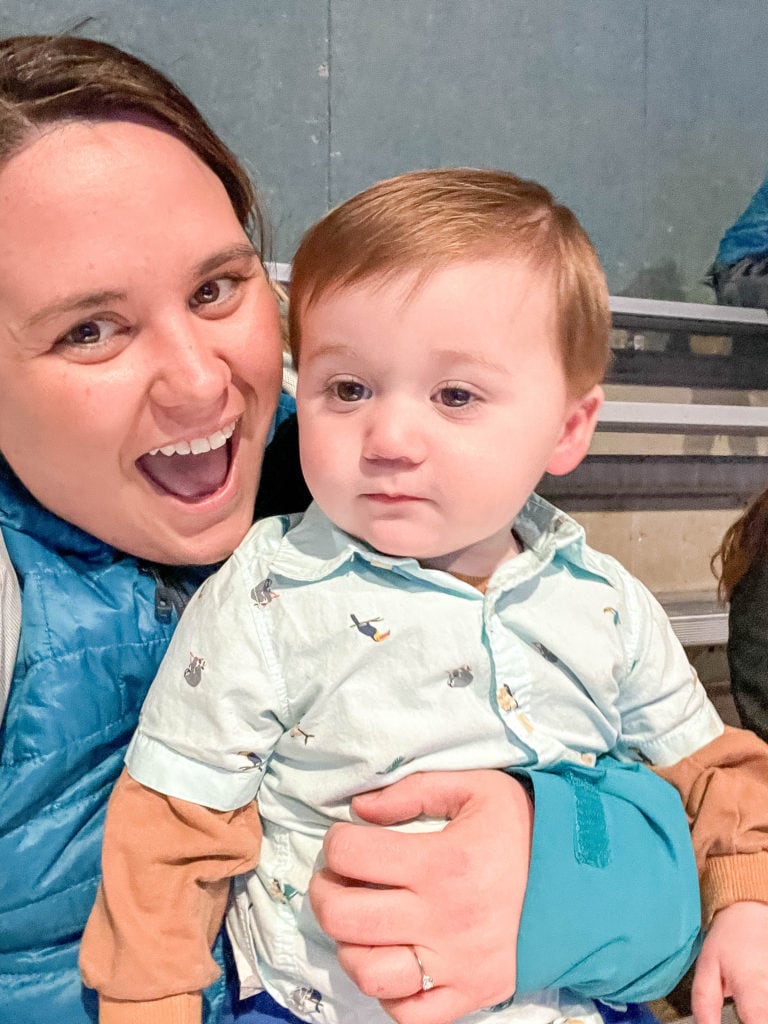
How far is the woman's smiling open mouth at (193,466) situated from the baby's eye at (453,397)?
25cm

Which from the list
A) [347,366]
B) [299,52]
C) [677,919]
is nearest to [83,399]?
[347,366]

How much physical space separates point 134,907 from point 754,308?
2445mm

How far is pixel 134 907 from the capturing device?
0.74m

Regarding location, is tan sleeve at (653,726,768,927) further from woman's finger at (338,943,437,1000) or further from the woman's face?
the woman's face

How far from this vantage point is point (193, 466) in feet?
3.08

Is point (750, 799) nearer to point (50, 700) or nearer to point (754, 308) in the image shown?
point (50, 700)

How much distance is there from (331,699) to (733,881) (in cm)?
47

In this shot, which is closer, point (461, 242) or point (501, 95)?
point (461, 242)

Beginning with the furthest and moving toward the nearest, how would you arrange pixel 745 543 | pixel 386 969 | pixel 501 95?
pixel 501 95
pixel 745 543
pixel 386 969

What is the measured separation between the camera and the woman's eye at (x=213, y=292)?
0.88 meters

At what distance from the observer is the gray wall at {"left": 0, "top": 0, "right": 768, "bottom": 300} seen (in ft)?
6.73

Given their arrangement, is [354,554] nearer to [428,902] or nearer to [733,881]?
[428,902]

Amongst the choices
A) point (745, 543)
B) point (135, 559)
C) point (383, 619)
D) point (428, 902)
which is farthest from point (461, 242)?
point (745, 543)

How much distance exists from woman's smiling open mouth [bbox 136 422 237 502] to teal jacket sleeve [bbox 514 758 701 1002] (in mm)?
464
